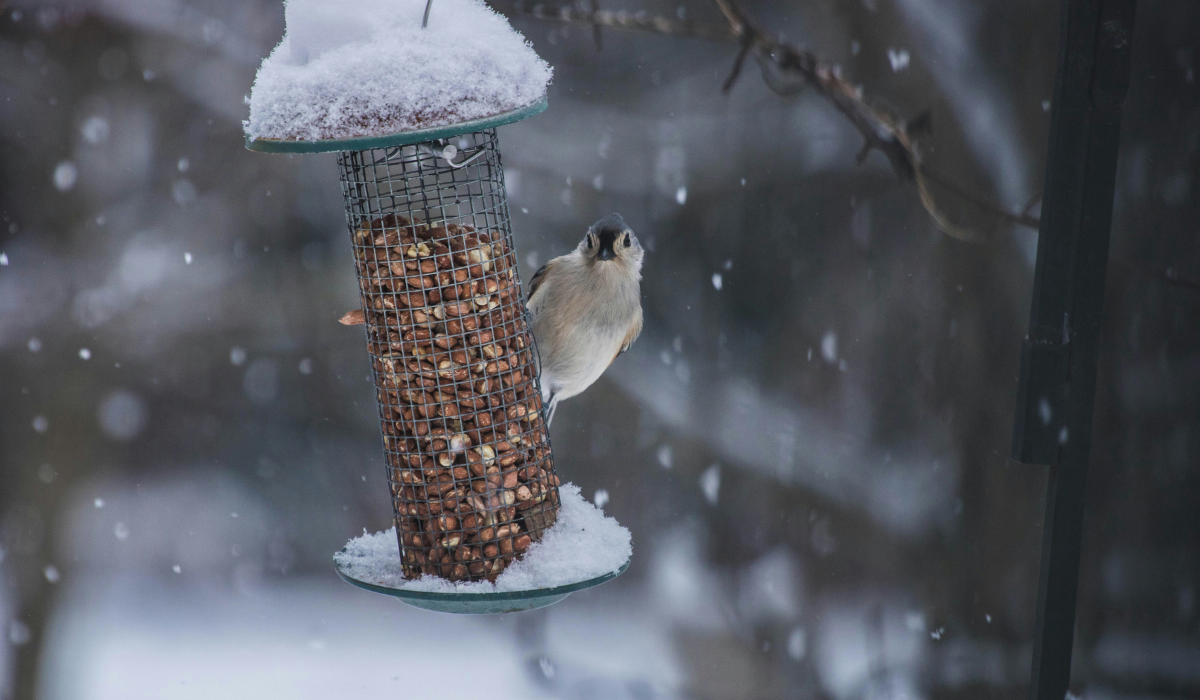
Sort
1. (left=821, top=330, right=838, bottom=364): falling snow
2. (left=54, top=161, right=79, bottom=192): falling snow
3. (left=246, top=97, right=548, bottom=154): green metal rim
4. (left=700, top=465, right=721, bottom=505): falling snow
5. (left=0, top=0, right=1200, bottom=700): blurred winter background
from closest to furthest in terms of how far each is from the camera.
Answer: (left=246, top=97, right=548, bottom=154): green metal rim
(left=0, top=0, right=1200, bottom=700): blurred winter background
(left=54, top=161, right=79, bottom=192): falling snow
(left=821, top=330, right=838, bottom=364): falling snow
(left=700, top=465, right=721, bottom=505): falling snow

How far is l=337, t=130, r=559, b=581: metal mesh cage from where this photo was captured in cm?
236

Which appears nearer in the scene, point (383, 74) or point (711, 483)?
point (383, 74)

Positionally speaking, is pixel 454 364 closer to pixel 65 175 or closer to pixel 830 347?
pixel 830 347

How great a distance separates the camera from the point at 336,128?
6.22ft

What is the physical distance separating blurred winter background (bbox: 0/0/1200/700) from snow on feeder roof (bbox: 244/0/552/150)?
305 cm

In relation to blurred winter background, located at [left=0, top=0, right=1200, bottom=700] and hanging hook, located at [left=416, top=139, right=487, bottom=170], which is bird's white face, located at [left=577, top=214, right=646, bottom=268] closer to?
hanging hook, located at [left=416, top=139, right=487, bottom=170]

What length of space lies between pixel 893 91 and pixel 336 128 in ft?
12.0

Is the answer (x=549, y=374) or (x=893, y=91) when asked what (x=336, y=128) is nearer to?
(x=549, y=374)

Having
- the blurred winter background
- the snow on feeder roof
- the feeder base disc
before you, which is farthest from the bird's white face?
the blurred winter background

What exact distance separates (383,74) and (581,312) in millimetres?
1188

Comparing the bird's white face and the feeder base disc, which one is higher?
the bird's white face

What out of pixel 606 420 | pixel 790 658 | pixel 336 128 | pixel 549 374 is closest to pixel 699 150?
pixel 606 420

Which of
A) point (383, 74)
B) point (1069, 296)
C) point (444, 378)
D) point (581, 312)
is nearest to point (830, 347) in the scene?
point (581, 312)

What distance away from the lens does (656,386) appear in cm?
553
